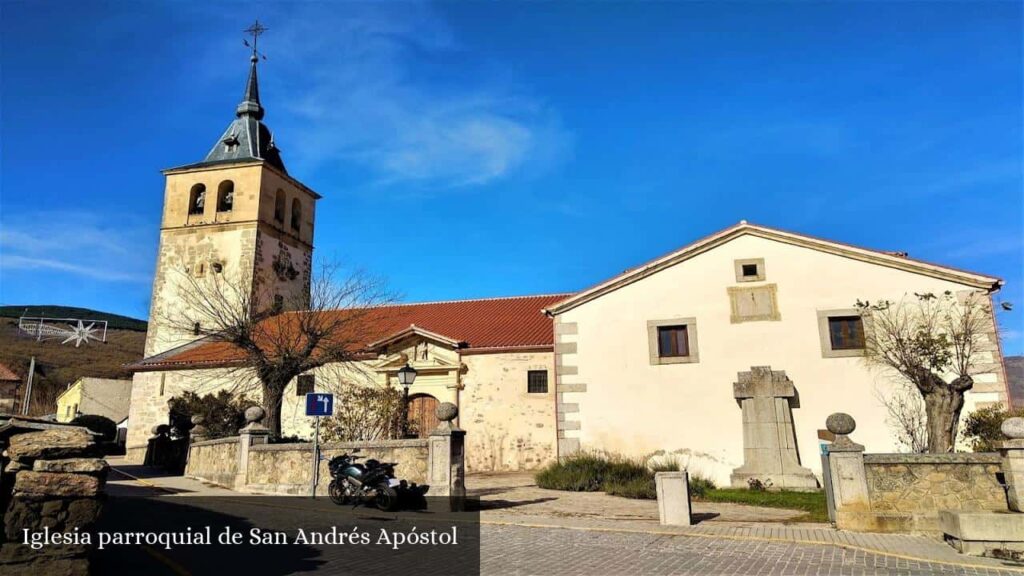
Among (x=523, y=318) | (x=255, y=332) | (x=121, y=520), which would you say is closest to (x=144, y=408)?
(x=255, y=332)

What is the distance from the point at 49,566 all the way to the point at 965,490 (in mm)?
11090

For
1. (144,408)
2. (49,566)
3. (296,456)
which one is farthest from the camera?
(144,408)

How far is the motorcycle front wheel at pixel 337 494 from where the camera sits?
11992 millimetres

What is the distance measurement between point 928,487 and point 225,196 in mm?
32182

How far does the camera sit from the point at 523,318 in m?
24.5

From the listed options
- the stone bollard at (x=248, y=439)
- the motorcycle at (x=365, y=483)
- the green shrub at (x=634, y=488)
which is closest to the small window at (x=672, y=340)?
the green shrub at (x=634, y=488)

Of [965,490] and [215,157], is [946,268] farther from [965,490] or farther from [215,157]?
[215,157]

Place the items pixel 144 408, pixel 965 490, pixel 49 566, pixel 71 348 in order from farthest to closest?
pixel 71 348
pixel 144 408
pixel 965 490
pixel 49 566

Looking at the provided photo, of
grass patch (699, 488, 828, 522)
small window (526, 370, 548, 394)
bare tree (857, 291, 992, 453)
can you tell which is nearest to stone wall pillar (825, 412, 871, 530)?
grass patch (699, 488, 828, 522)

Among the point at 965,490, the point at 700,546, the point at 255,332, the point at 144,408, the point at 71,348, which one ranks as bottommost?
the point at 700,546

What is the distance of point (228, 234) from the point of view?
3145 centimetres

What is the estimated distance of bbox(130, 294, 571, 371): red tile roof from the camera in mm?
22531

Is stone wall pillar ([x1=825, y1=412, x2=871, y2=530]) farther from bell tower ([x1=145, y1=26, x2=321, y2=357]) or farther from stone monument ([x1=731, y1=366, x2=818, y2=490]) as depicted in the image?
bell tower ([x1=145, y1=26, x2=321, y2=357])

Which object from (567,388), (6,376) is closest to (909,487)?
(567,388)
